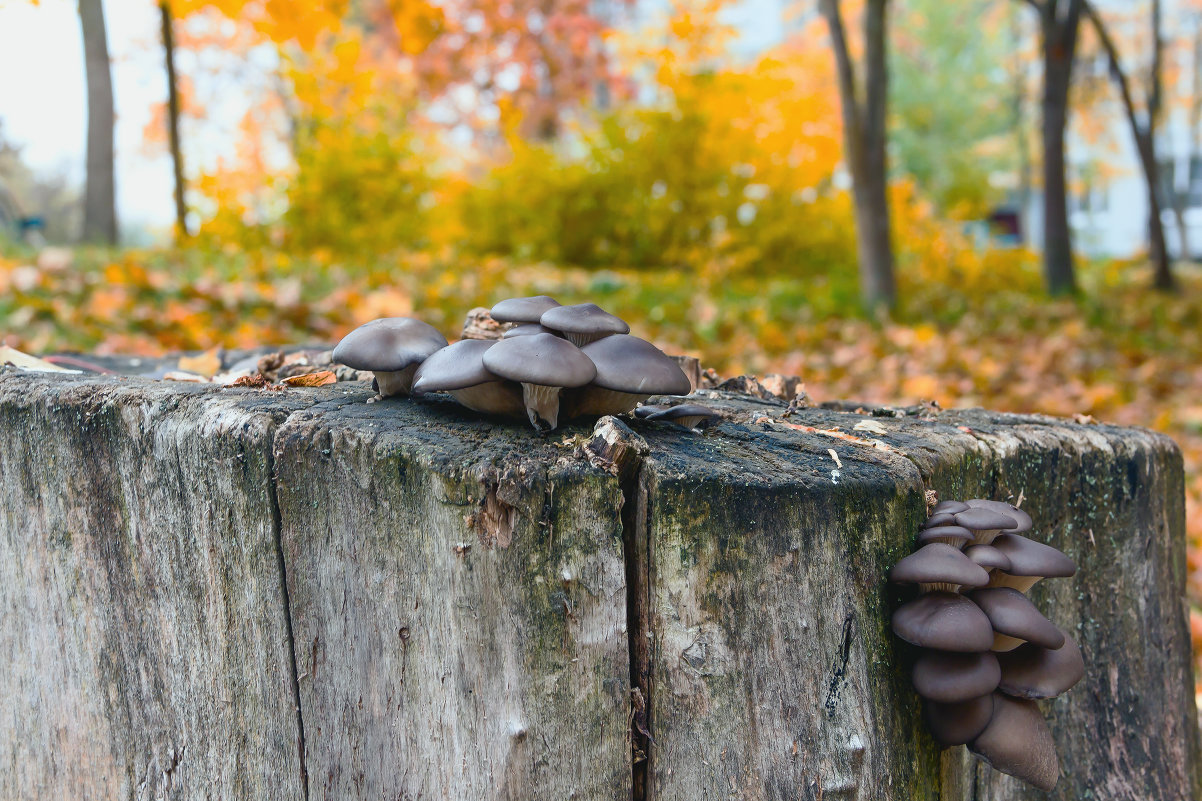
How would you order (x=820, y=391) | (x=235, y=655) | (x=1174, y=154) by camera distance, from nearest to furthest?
(x=235, y=655) < (x=820, y=391) < (x=1174, y=154)

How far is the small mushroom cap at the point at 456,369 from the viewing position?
1.20 metres

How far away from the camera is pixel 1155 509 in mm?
1849

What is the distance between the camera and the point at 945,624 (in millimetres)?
1174

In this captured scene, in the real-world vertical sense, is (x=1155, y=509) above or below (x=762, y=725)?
above

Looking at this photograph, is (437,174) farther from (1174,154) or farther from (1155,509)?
(1174,154)

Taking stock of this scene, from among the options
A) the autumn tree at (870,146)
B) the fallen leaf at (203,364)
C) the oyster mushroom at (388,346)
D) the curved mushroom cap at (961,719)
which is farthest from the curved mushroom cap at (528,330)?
Answer: the autumn tree at (870,146)

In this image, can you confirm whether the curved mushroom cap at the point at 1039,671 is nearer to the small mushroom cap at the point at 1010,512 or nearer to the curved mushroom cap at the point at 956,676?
the curved mushroom cap at the point at 956,676

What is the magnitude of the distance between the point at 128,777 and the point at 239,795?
0.28 m

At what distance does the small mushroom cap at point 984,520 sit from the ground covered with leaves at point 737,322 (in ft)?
9.74

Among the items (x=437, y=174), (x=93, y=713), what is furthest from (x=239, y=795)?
(x=437, y=174)

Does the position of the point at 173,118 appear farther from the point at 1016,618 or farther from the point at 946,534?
the point at 1016,618

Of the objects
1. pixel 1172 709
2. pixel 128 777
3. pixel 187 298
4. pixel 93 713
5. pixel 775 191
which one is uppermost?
pixel 775 191

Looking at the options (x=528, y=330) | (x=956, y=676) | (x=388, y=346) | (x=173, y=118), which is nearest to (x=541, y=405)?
(x=528, y=330)

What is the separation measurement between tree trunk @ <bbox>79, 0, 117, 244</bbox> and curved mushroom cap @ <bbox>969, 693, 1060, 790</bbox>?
10.0 metres
